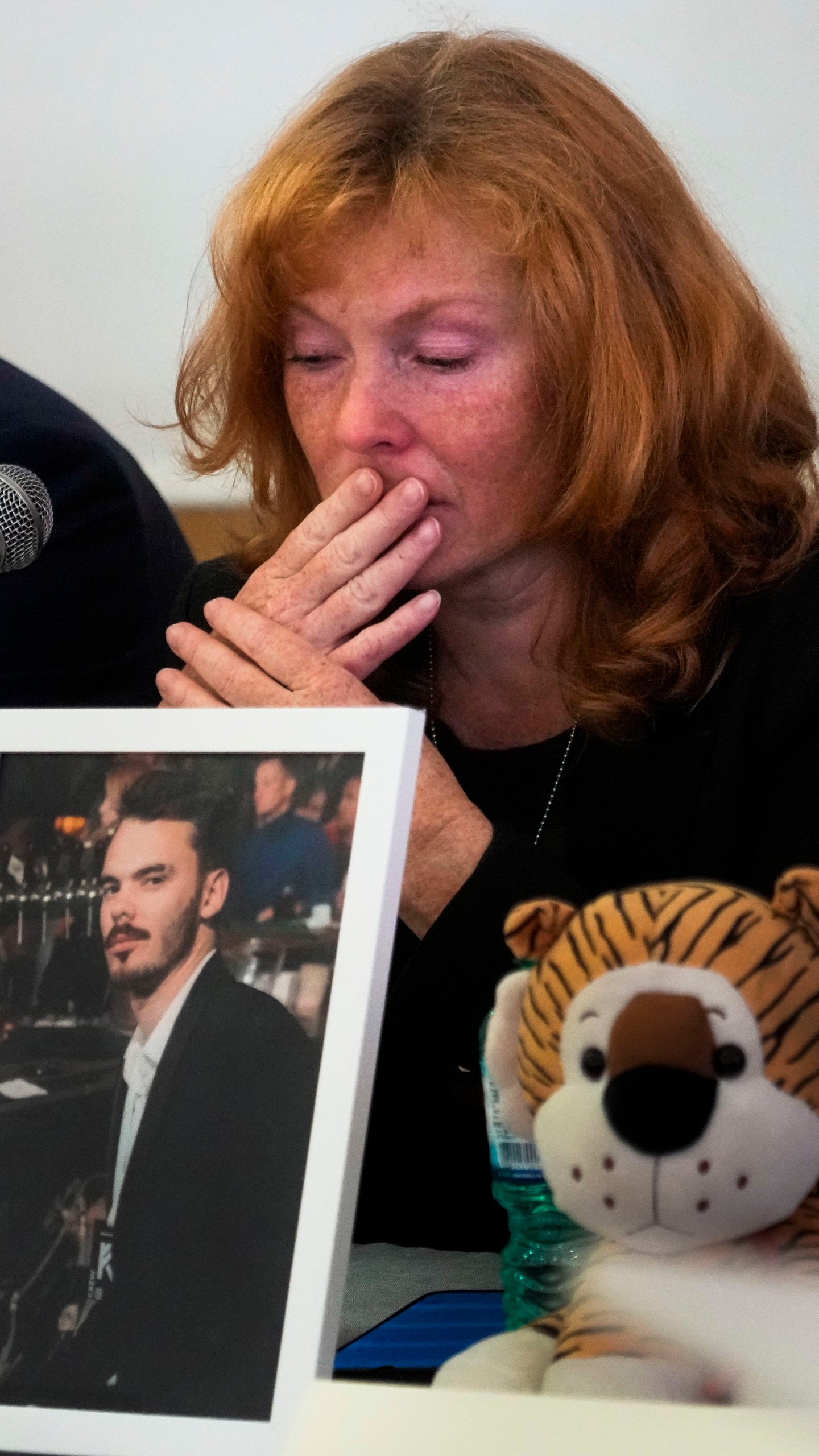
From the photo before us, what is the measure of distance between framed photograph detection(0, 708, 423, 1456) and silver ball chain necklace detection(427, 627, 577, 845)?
0.49m

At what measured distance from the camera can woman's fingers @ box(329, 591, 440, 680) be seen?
889 millimetres

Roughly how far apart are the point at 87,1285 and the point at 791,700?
0.58 metres

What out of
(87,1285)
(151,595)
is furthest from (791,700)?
(151,595)

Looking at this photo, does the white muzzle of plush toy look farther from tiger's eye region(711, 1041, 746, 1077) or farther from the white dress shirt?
the white dress shirt

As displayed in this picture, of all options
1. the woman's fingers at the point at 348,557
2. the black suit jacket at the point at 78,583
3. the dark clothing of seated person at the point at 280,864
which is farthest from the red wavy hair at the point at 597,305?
the dark clothing of seated person at the point at 280,864

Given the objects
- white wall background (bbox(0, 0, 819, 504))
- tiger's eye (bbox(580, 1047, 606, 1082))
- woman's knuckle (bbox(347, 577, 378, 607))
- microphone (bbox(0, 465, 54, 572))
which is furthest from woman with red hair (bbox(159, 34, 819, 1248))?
white wall background (bbox(0, 0, 819, 504))

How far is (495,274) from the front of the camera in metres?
0.92

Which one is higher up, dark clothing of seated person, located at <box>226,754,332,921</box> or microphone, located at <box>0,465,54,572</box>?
microphone, located at <box>0,465,54,572</box>

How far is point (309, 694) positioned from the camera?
83cm

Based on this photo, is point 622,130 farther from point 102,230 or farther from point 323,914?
point 102,230

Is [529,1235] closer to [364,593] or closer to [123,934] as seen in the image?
[123,934]

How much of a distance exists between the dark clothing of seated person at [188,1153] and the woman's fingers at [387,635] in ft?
1.27

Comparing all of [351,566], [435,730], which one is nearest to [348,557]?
[351,566]

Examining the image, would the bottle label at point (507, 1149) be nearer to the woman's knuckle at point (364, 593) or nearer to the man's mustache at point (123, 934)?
the man's mustache at point (123, 934)
